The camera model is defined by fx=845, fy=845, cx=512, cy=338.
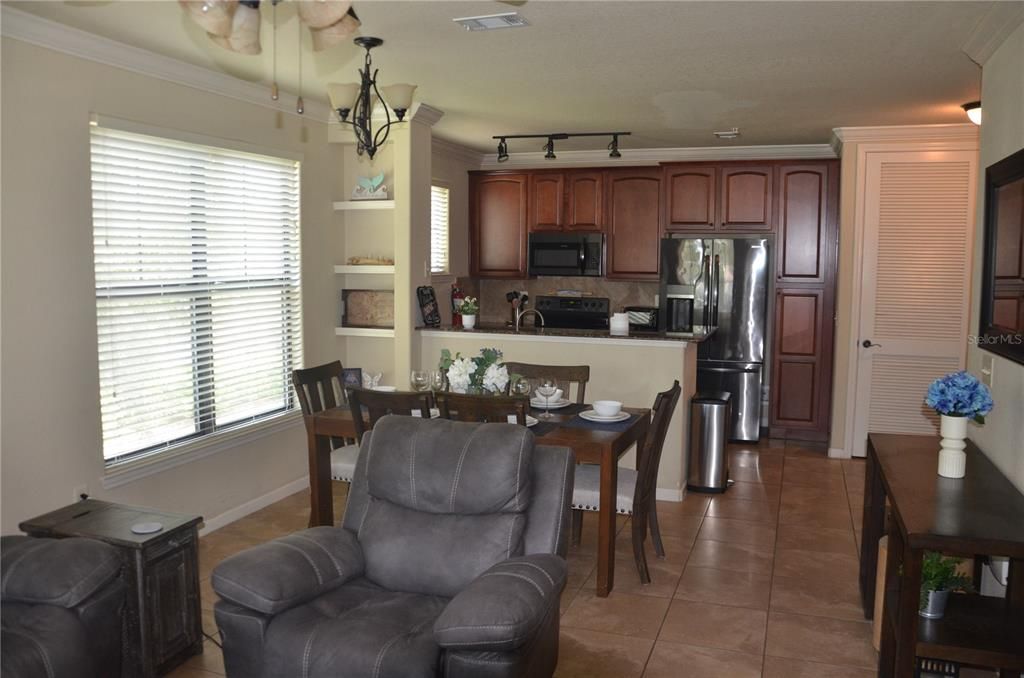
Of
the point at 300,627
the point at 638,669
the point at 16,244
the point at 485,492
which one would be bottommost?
the point at 638,669

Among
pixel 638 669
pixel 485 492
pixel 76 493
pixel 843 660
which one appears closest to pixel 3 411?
pixel 76 493

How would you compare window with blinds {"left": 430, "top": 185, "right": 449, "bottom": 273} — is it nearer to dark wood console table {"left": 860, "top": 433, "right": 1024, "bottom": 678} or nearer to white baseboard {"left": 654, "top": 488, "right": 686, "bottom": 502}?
white baseboard {"left": 654, "top": 488, "right": 686, "bottom": 502}

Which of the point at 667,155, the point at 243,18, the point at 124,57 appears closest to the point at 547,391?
the point at 124,57

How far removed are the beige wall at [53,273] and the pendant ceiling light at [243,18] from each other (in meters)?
1.91

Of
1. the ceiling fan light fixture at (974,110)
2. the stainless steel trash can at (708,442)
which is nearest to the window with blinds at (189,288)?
the stainless steel trash can at (708,442)

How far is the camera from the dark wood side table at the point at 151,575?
2.92 metres

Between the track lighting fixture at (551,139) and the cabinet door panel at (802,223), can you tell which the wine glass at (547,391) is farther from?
the cabinet door panel at (802,223)

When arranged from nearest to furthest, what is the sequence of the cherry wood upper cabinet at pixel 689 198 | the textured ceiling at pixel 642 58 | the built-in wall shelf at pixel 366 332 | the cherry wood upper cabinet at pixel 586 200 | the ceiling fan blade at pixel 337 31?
the ceiling fan blade at pixel 337 31 < the textured ceiling at pixel 642 58 < the built-in wall shelf at pixel 366 332 < the cherry wood upper cabinet at pixel 689 198 < the cherry wood upper cabinet at pixel 586 200

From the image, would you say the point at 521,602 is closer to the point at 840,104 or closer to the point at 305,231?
the point at 305,231

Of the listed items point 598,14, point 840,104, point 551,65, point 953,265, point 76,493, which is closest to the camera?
point 598,14

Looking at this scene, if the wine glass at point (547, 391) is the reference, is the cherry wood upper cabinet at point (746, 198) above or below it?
above

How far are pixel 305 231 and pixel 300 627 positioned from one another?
3.28m

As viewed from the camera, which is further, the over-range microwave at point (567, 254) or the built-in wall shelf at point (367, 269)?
the over-range microwave at point (567, 254)

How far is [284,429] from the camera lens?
519 centimetres
